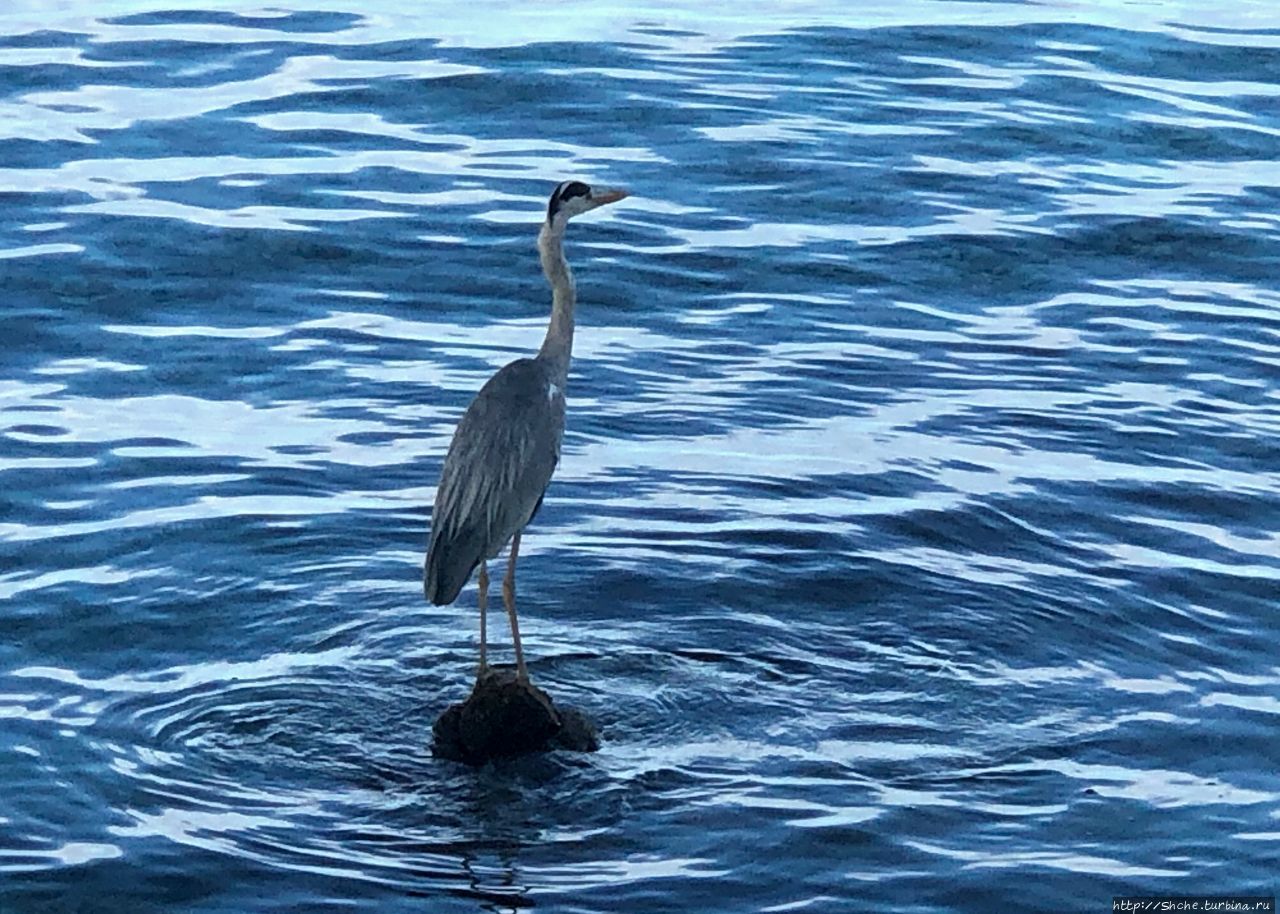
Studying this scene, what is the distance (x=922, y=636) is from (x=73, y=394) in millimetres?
5779

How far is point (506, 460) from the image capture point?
11398 mm

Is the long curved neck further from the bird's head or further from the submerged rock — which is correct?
the submerged rock

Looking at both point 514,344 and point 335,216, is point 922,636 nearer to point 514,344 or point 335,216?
point 514,344

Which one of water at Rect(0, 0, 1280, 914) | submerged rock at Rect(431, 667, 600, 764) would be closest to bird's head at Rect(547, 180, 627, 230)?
water at Rect(0, 0, 1280, 914)

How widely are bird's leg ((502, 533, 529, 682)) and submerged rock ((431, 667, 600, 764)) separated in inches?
10.9

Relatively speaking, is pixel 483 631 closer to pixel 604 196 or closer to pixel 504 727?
pixel 504 727

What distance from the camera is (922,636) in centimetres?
1199

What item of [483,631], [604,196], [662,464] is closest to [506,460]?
[483,631]

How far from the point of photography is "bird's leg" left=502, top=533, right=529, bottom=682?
11.0 metres

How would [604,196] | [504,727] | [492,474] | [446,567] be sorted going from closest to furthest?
[504,727] < [446,567] < [492,474] < [604,196]

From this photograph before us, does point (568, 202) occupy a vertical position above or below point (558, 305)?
above

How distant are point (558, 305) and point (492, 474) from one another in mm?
1166

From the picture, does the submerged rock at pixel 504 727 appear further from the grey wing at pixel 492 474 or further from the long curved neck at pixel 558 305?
the long curved neck at pixel 558 305

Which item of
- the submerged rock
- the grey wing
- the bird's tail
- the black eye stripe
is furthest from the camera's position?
the black eye stripe
